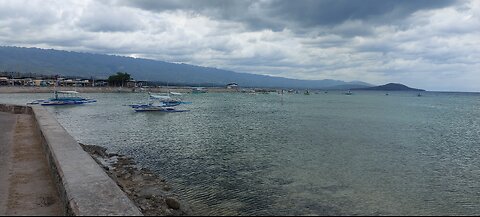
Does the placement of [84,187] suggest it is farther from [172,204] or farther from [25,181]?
[25,181]

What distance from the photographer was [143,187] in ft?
45.6

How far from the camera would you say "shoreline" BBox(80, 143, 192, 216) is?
36.5 ft

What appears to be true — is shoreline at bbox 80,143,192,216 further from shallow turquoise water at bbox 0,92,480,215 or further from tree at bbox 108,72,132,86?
tree at bbox 108,72,132,86

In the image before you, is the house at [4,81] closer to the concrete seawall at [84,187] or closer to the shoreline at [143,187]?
the shoreline at [143,187]

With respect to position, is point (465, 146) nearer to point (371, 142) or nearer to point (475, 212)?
point (371, 142)

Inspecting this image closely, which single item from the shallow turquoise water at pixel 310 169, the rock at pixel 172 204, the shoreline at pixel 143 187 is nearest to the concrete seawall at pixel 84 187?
the shoreline at pixel 143 187

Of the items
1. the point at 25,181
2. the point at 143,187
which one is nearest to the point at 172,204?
the point at 143,187

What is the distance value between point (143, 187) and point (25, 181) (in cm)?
414

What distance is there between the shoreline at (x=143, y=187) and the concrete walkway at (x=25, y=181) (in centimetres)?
249

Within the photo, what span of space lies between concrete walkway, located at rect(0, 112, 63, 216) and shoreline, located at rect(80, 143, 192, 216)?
8.17ft

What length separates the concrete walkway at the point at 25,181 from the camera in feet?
29.2

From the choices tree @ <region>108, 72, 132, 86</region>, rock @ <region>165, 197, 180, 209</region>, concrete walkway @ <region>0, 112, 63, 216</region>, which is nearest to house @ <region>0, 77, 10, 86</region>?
tree @ <region>108, 72, 132, 86</region>

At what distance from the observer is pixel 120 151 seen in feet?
73.5

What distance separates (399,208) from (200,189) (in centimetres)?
720
